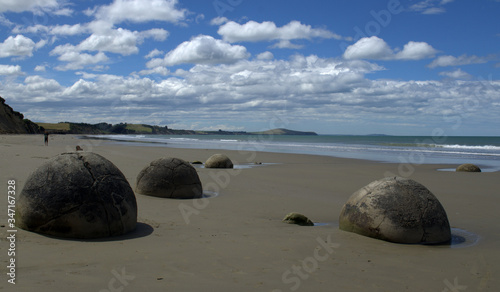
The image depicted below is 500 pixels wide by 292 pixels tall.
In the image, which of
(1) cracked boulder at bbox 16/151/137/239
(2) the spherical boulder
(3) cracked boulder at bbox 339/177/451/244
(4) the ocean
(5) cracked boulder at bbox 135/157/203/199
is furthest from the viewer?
(4) the ocean

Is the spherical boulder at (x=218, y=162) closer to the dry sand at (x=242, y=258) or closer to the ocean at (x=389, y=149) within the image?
the dry sand at (x=242, y=258)

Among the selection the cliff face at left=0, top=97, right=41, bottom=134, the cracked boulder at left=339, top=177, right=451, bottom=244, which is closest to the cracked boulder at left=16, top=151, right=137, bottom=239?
the cracked boulder at left=339, top=177, right=451, bottom=244

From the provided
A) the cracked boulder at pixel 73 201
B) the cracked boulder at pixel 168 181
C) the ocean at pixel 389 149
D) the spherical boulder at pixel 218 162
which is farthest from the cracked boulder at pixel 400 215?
the ocean at pixel 389 149

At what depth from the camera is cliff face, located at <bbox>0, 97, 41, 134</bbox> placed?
244 feet

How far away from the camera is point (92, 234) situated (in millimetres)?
5547

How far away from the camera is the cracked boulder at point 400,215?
6230 mm

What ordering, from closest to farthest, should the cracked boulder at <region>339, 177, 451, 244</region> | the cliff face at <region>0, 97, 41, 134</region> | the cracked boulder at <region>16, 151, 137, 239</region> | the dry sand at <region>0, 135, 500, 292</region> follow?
the dry sand at <region>0, 135, 500, 292</region> < the cracked boulder at <region>16, 151, 137, 239</region> < the cracked boulder at <region>339, 177, 451, 244</region> < the cliff face at <region>0, 97, 41, 134</region>

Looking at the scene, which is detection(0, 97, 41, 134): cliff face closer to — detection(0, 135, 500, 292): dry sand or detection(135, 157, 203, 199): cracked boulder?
detection(135, 157, 203, 199): cracked boulder

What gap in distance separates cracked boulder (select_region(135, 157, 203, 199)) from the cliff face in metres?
72.3

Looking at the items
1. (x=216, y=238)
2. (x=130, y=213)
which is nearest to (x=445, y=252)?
(x=216, y=238)

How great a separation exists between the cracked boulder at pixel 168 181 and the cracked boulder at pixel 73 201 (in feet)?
12.8

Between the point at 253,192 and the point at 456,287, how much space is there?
7.40 metres

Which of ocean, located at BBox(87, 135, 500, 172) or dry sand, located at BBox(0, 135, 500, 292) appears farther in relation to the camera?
ocean, located at BBox(87, 135, 500, 172)

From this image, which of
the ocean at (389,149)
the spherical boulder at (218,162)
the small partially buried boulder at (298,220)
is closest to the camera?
the small partially buried boulder at (298,220)
